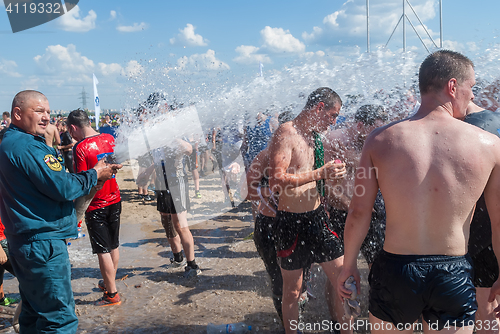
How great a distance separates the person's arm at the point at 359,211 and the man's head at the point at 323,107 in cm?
94

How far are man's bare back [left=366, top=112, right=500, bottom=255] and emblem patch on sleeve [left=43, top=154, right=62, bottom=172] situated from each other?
2077 millimetres

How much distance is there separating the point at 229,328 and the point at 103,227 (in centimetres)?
174

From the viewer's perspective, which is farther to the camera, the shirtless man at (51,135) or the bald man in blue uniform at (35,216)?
the shirtless man at (51,135)

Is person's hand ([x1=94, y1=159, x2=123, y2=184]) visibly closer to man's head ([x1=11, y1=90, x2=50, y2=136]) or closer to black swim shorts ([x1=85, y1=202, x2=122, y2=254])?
man's head ([x1=11, y1=90, x2=50, y2=136])

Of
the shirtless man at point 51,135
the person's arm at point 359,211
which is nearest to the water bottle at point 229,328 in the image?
the person's arm at point 359,211

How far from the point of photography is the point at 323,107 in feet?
9.00

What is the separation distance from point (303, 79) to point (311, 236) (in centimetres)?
235

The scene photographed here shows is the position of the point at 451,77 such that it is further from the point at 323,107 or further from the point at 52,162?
the point at 52,162

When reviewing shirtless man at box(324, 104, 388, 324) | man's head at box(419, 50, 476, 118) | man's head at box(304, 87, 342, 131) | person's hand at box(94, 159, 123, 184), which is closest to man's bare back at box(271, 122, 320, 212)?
man's head at box(304, 87, 342, 131)

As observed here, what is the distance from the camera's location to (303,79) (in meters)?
4.37

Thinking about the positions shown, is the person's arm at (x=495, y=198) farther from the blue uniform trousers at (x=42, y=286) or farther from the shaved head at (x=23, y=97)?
the shaved head at (x=23, y=97)

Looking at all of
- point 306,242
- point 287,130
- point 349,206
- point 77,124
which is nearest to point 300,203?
point 306,242

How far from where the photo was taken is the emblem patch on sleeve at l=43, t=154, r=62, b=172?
2412mm

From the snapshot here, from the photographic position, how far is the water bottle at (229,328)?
2992mm
